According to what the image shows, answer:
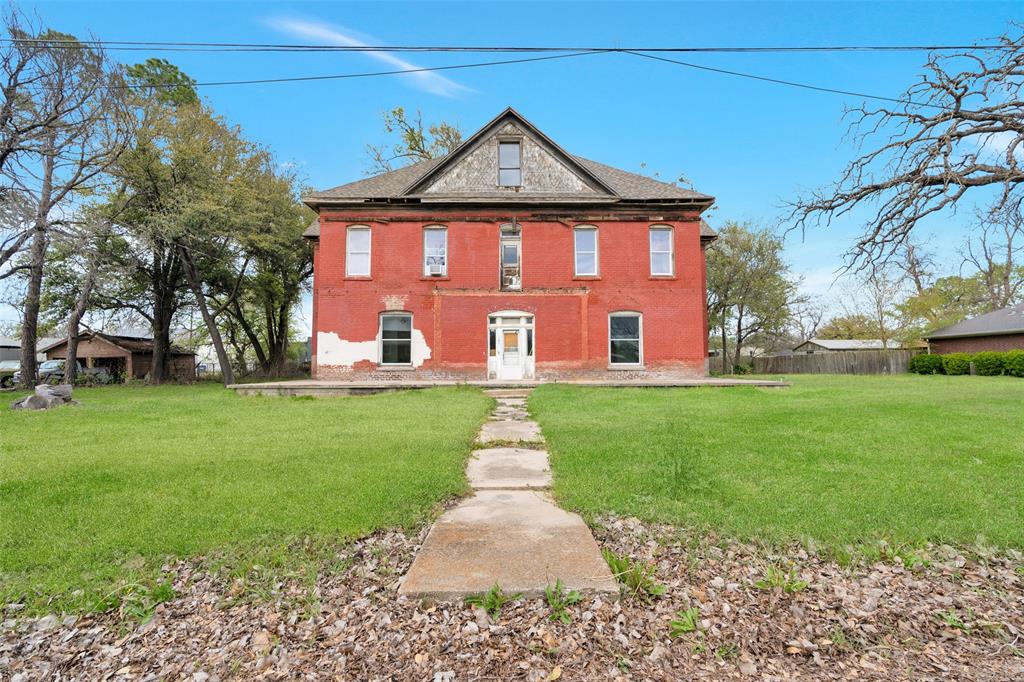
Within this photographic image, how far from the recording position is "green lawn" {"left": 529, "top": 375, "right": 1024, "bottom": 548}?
363cm

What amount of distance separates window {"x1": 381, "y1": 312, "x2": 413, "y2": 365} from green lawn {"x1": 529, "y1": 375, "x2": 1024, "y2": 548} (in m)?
9.35

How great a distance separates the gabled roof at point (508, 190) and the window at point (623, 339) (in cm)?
392

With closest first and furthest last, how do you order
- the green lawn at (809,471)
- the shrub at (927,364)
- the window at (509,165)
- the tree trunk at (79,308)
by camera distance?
1. the green lawn at (809,471)
2. the tree trunk at (79,308)
3. the window at (509,165)
4. the shrub at (927,364)

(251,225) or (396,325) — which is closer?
(396,325)

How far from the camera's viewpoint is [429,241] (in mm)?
17328

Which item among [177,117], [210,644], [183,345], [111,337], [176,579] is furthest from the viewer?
[183,345]

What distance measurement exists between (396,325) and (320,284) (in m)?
2.83

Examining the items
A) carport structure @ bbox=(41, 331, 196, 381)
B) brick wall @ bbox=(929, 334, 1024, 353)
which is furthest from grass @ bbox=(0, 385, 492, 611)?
brick wall @ bbox=(929, 334, 1024, 353)

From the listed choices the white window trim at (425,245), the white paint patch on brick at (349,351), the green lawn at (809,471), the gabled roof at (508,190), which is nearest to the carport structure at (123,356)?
the white paint patch on brick at (349,351)

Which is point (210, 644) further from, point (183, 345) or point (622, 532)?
point (183, 345)

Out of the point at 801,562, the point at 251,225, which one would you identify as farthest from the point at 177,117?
the point at 801,562

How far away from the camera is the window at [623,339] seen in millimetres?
17266

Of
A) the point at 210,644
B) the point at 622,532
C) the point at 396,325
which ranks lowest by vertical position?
the point at 210,644

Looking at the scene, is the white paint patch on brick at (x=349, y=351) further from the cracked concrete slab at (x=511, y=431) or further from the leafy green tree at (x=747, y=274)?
the leafy green tree at (x=747, y=274)
